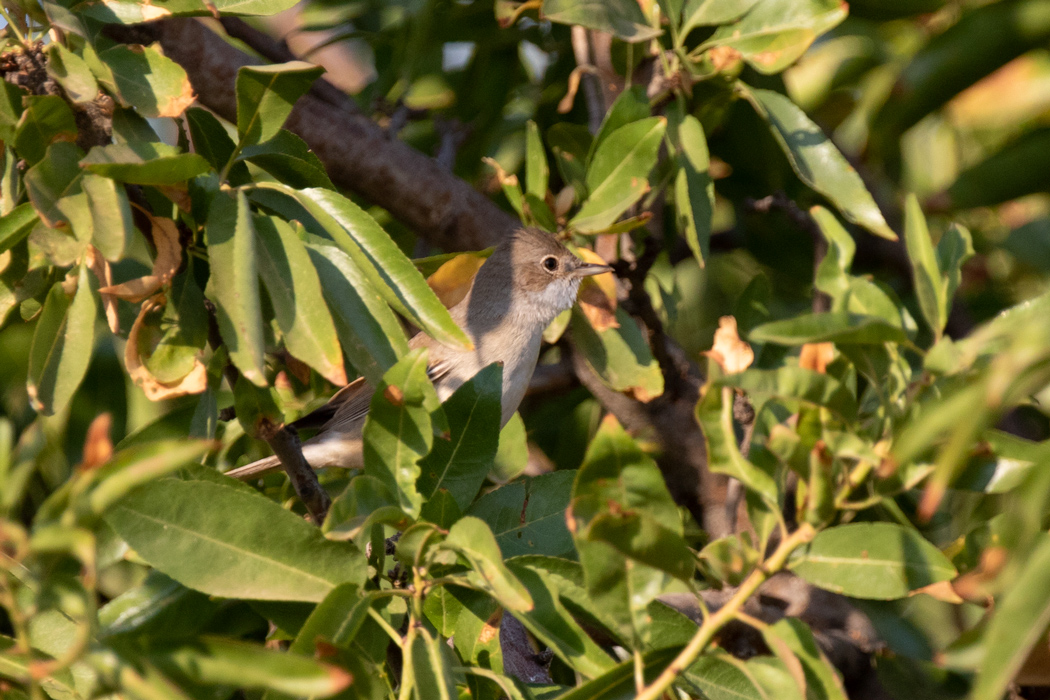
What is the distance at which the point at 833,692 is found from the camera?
1.53 metres

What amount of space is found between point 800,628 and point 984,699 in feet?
1.72

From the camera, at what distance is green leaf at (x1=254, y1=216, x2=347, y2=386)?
1.87 metres

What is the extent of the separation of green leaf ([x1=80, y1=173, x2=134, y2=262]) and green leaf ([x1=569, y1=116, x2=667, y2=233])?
1.72 meters

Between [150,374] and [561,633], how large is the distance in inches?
44.0

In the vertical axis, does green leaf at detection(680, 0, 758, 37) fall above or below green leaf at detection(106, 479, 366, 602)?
above

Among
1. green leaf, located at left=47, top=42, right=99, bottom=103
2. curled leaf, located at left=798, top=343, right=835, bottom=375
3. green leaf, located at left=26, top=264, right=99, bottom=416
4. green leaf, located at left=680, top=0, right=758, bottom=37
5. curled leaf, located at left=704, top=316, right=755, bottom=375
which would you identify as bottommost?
curled leaf, located at left=704, top=316, right=755, bottom=375

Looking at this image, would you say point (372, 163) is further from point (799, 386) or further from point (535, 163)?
point (799, 386)

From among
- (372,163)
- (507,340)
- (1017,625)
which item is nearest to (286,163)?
(372,163)

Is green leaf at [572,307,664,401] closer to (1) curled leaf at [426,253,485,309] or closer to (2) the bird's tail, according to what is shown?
(1) curled leaf at [426,253,485,309]

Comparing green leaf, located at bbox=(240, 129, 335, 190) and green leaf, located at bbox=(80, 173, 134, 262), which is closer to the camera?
green leaf, located at bbox=(80, 173, 134, 262)

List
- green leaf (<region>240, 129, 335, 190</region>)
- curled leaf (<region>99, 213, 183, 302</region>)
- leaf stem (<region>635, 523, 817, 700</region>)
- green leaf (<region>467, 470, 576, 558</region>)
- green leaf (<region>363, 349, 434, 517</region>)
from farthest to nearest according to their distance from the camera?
green leaf (<region>240, 129, 335, 190</region>) → green leaf (<region>467, 470, 576, 558</region>) → curled leaf (<region>99, 213, 183, 302</region>) → green leaf (<region>363, 349, 434, 517</region>) → leaf stem (<region>635, 523, 817, 700</region>)

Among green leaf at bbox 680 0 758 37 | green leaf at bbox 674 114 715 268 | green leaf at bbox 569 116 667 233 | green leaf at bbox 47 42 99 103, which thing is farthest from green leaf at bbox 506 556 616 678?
green leaf at bbox 680 0 758 37

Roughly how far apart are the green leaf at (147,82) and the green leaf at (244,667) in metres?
1.25

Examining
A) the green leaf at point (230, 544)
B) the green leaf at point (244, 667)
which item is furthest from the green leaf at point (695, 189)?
the green leaf at point (244, 667)
